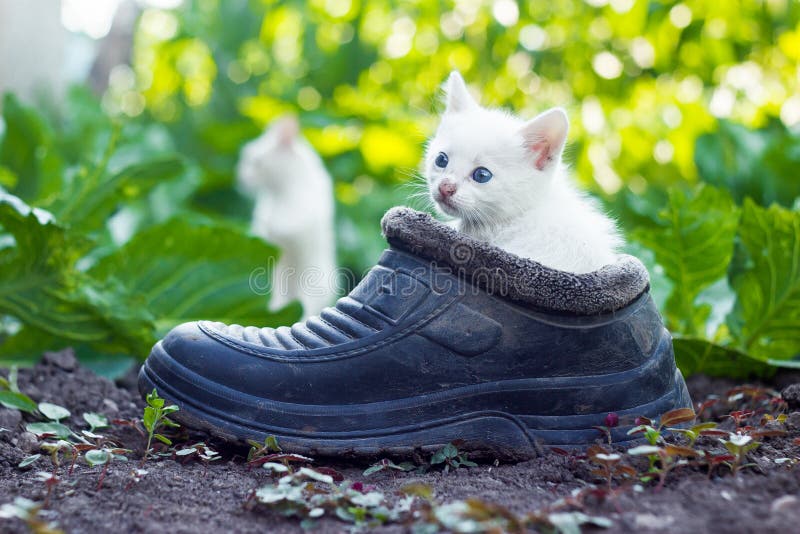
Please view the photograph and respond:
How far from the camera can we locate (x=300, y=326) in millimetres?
1433

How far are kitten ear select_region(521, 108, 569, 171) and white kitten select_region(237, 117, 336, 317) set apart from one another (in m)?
1.61

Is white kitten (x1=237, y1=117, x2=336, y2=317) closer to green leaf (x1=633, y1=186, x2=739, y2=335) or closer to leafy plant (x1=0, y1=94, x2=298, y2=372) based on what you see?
leafy plant (x1=0, y1=94, x2=298, y2=372)

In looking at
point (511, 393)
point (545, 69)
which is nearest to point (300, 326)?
point (511, 393)

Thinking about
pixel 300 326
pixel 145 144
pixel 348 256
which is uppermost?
pixel 145 144

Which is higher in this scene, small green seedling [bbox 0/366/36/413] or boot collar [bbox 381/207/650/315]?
boot collar [bbox 381/207/650/315]

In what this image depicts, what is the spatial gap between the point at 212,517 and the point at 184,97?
4.28 m

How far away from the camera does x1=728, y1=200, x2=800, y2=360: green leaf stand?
192 cm

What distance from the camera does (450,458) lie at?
1317 mm

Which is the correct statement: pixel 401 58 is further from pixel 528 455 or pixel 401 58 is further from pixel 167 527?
pixel 167 527

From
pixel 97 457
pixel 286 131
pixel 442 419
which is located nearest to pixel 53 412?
pixel 97 457

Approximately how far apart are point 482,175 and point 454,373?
1.54 feet

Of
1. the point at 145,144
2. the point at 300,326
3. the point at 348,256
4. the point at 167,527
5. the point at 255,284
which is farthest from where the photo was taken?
the point at 348,256

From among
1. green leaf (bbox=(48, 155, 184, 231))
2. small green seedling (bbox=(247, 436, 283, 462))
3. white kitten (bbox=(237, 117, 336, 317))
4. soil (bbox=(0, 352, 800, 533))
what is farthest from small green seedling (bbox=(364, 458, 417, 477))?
white kitten (bbox=(237, 117, 336, 317))

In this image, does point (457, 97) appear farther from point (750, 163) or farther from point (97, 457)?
point (750, 163)
